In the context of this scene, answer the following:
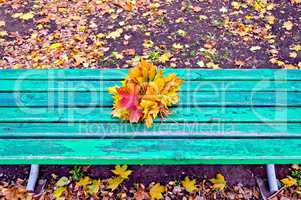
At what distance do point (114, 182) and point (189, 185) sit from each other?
506 millimetres

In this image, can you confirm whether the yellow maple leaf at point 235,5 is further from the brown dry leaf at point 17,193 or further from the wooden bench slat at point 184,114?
the brown dry leaf at point 17,193

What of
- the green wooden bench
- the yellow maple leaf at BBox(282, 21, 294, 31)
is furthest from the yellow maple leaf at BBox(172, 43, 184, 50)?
the green wooden bench

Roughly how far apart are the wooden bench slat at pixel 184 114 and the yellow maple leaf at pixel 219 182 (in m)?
0.58

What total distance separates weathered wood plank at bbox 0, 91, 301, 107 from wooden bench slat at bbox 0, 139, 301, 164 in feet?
0.97

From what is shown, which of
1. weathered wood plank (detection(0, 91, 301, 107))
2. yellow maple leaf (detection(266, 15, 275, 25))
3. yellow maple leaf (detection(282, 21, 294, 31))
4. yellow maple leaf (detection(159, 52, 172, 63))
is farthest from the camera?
yellow maple leaf (detection(266, 15, 275, 25))

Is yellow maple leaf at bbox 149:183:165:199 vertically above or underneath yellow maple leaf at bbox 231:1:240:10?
underneath

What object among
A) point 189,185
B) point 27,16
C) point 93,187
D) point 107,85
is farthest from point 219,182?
point 27,16

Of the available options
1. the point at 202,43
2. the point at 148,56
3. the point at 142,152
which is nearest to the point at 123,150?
the point at 142,152

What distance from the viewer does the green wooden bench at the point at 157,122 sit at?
188 centimetres

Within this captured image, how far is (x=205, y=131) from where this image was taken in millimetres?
1992

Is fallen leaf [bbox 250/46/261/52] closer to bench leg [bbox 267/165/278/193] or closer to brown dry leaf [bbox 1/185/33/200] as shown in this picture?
bench leg [bbox 267/165/278/193]

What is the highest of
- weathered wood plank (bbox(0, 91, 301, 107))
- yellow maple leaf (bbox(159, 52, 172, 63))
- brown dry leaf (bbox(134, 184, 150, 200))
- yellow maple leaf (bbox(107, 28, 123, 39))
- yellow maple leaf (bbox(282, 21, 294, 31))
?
yellow maple leaf (bbox(282, 21, 294, 31))

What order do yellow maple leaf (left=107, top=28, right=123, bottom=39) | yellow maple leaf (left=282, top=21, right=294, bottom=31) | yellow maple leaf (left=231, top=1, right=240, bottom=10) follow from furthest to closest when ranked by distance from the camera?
1. yellow maple leaf (left=231, top=1, right=240, bottom=10)
2. yellow maple leaf (left=282, top=21, right=294, bottom=31)
3. yellow maple leaf (left=107, top=28, right=123, bottom=39)

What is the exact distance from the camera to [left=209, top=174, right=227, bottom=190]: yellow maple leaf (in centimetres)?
241
